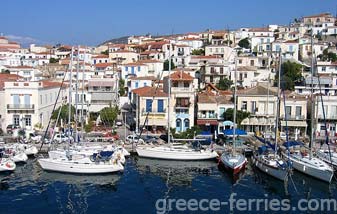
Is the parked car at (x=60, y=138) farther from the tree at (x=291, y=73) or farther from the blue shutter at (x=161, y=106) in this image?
the tree at (x=291, y=73)

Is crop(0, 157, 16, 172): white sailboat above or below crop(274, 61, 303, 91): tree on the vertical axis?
below

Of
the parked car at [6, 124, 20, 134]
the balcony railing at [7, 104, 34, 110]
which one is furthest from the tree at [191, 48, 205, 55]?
the parked car at [6, 124, 20, 134]

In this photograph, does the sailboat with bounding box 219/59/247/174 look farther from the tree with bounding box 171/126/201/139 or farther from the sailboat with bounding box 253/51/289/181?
the tree with bounding box 171/126/201/139

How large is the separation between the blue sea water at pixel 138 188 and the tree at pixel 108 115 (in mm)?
13506

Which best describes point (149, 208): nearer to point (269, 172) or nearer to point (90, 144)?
point (269, 172)

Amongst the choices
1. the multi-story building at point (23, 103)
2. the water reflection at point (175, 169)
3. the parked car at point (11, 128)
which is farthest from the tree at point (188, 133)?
the parked car at point (11, 128)

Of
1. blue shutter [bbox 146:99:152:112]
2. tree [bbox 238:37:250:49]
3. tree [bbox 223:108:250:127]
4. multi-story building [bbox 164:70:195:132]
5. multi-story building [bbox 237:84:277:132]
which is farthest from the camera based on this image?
tree [bbox 238:37:250:49]

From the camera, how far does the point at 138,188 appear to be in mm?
30656

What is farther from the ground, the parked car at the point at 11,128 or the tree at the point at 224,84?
the tree at the point at 224,84

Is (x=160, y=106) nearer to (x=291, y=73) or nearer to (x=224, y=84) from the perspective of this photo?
(x=224, y=84)

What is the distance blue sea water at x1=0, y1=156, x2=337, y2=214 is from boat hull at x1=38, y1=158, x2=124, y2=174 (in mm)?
417

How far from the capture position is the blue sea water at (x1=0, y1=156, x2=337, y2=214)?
26844 millimetres

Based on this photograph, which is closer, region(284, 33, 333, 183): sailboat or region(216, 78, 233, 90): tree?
region(284, 33, 333, 183): sailboat

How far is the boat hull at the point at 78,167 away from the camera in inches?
1330
